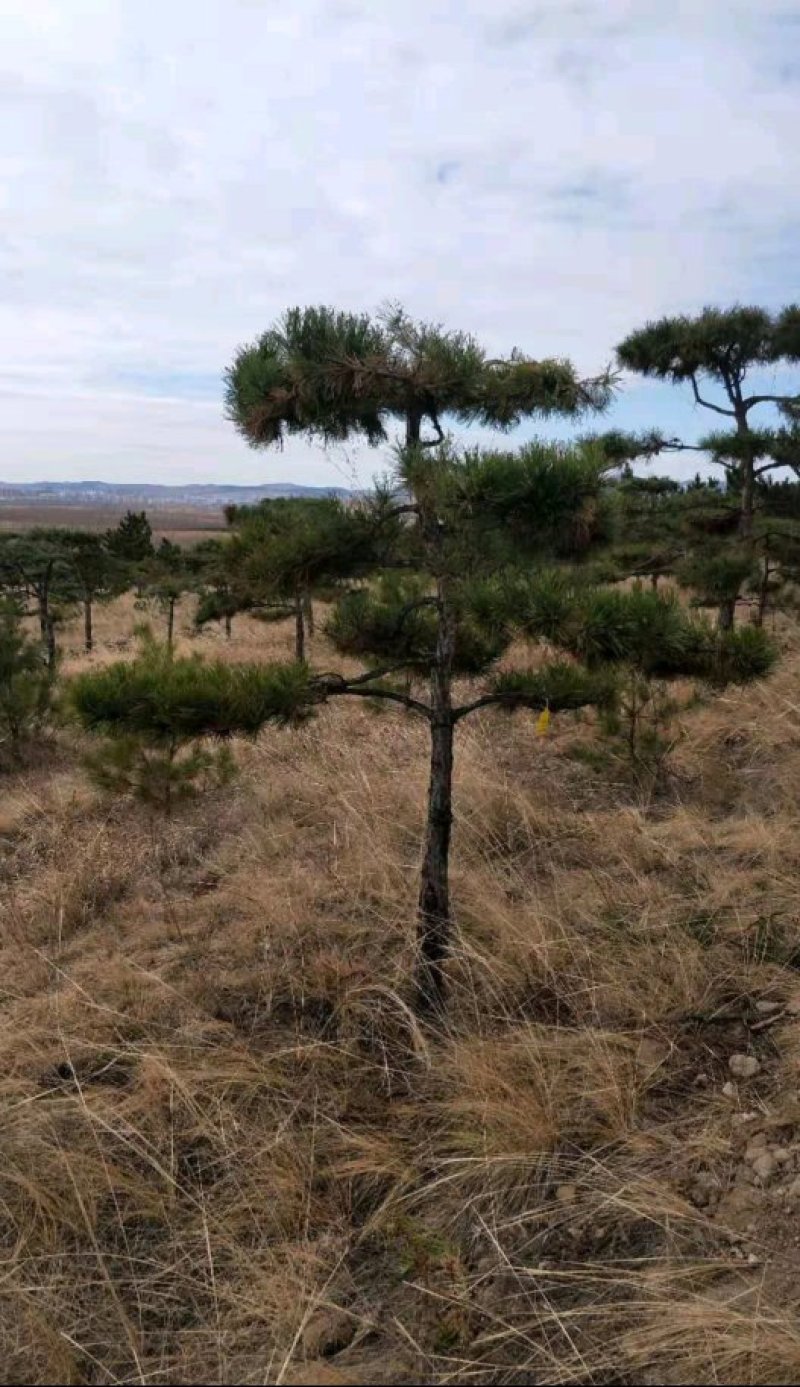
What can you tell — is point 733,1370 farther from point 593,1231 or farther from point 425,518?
point 425,518

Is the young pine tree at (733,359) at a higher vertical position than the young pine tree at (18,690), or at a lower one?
higher

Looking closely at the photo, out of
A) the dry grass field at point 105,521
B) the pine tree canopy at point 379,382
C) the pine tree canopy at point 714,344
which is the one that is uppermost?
the dry grass field at point 105,521

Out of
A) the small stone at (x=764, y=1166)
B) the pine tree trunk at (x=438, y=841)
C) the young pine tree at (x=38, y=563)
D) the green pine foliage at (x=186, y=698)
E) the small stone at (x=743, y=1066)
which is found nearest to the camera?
the small stone at (x=764, y=1166)

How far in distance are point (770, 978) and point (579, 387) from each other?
80.8 inches

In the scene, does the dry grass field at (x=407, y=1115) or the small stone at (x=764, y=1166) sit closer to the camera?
the dry grass field at (x=407, y=1115)

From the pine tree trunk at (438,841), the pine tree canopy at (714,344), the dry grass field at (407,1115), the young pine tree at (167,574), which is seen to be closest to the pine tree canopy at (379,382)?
the pine tree trunk at (438,841)

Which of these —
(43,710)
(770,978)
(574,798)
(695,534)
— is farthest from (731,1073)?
(43,710)

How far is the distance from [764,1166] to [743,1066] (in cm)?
44

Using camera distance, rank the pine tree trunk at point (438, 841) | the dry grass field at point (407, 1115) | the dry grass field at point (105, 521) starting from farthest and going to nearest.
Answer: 1. the dry grass field at point (105, 521)
2. the pine tree trunk at point (438, 841)
3. the dry grass field at point (407, 1115)

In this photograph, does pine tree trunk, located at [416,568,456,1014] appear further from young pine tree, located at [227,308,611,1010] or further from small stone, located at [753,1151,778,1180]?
small stone, located at [753,1151,778,1180]

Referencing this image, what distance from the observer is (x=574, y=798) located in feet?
17.5

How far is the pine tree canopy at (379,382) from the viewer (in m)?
2.68

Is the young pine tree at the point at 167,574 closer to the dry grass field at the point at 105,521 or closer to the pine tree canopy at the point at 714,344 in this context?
the pine tree canopy at the point at 714,344

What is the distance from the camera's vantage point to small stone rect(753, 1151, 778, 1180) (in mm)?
2164
